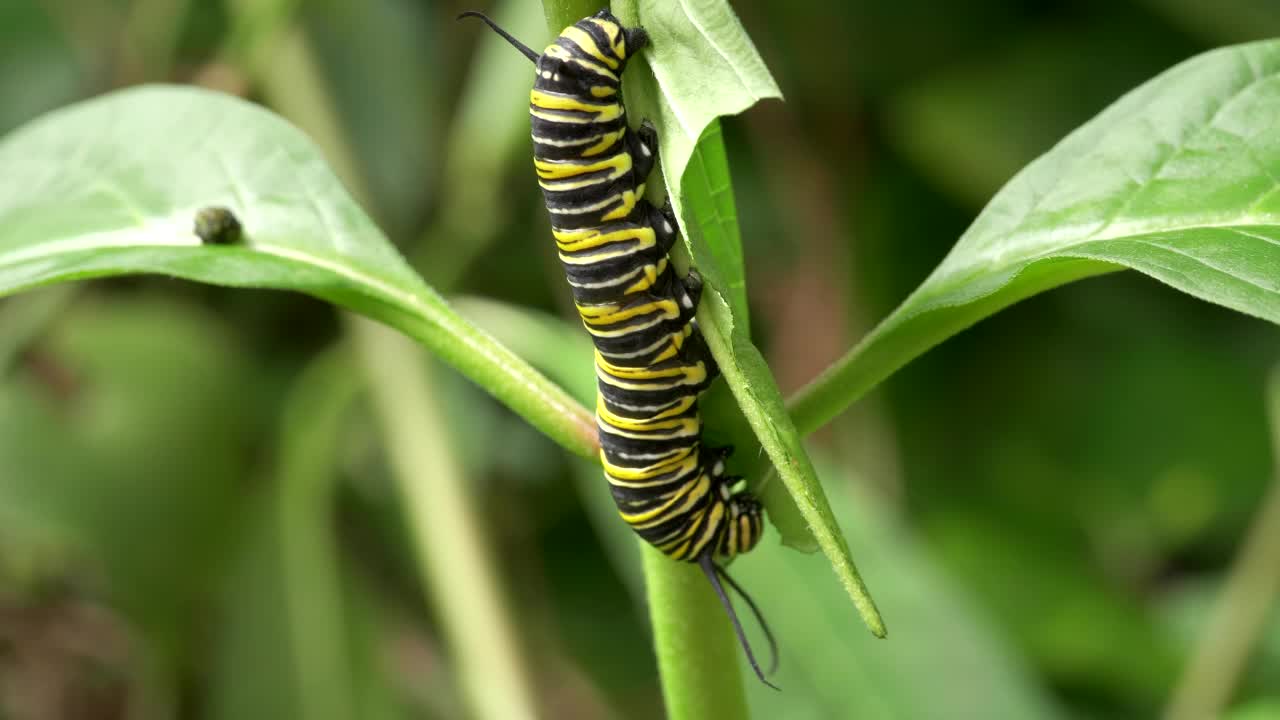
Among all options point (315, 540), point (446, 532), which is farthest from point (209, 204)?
point (315, 540)

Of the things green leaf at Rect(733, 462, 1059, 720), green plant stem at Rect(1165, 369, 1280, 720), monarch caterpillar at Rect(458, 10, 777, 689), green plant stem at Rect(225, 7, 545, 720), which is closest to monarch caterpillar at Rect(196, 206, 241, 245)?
monarch caterpillar at Rect(458, 10, 777, 689)

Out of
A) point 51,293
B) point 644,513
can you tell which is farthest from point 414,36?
point 644,513

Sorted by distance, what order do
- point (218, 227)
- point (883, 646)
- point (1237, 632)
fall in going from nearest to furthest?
point (218, 227), point (883, 646), point (1237, 632)

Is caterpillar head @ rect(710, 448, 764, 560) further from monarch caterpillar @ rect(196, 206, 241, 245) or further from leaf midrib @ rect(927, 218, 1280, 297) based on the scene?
monarch caterpillar @ rect(196, 206, 241, 245)

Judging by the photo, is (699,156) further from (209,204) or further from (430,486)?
(430,486)

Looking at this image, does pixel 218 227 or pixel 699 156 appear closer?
pixel 699 156

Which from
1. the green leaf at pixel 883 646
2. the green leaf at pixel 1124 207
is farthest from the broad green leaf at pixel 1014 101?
the green leaf at pixel 1124 207

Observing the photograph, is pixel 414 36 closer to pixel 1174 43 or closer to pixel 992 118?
pixel 992 118
